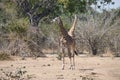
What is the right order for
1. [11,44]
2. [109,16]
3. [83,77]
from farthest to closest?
1. [109,16]
2. [11,44]
3. [83,77]

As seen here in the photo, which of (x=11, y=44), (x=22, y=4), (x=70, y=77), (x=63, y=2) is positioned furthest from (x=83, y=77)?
(x=22, y=4)

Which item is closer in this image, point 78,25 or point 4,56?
point 4,56

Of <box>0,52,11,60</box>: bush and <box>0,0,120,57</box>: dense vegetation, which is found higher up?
<box>0,0,120,57</box>: dense vegetation

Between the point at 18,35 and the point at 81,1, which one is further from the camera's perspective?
the point at 81,1

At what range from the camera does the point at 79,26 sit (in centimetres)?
2552

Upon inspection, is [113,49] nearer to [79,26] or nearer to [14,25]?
[79,26]

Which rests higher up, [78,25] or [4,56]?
[78,25]

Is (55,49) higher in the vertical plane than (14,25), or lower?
lower

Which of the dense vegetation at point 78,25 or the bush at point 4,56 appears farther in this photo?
the dense vegetation at point 78,25

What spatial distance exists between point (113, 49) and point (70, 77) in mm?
12919

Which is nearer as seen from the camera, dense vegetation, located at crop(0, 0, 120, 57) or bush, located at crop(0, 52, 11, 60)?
bush, located at crop(0, 52, 11, 60)

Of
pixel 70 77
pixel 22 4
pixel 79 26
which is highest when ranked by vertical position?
pixel 22 4

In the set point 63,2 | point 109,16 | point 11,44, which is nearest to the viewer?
point 11,44

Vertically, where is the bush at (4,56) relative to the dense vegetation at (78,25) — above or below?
below
